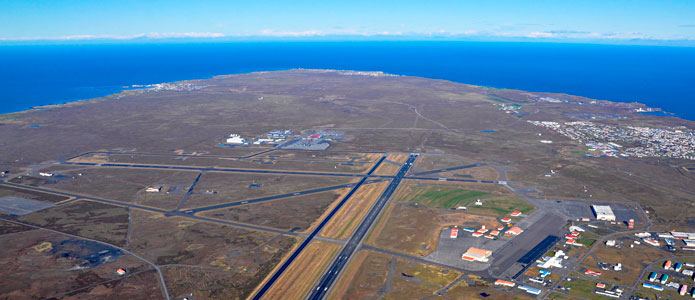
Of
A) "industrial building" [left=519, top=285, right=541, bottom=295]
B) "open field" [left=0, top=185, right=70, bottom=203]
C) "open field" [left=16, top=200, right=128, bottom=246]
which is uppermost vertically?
"industrial building" [left=519, top=285, right=541, bottom=295]

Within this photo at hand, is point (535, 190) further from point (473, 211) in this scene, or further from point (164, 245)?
point (164, 245)

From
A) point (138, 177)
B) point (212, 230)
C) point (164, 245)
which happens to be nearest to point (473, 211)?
point (212, 230)

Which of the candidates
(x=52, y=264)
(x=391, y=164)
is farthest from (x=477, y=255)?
(x=52, y=264)

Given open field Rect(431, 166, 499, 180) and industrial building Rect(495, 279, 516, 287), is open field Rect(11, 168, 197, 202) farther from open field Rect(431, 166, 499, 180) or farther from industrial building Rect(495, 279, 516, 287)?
industrial building Rect(495, 279, 516, 287)

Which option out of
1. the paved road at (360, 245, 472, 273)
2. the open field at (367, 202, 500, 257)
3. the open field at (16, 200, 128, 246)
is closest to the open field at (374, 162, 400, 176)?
the open field at (367, 202, 500, 257)

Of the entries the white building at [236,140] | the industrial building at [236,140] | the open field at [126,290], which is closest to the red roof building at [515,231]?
the open field at [126,290]

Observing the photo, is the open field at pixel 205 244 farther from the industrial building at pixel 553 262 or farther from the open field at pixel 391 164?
the open field at pixel 391 164
